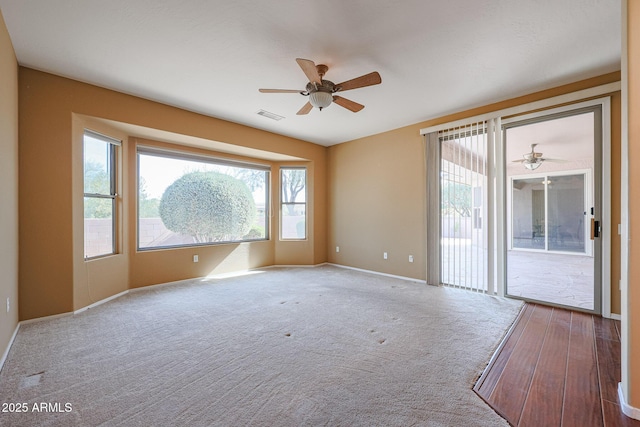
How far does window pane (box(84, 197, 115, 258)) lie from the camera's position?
3.48 meters

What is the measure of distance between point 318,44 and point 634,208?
2604 millimetres

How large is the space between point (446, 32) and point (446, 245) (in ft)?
10.1

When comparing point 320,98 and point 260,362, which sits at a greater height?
point 320,98

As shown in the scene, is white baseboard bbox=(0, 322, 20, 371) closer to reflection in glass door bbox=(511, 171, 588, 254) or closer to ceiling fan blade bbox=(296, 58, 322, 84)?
ceiling fan blade bbox=(296, 58, 322, 84)

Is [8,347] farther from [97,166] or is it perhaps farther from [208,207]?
[208,207]

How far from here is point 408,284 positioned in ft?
14.7

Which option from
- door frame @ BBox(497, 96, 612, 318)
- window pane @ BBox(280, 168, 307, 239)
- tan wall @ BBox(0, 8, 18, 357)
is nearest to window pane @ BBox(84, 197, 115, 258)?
tan wall @ BBox(0, 8, 18, 357)

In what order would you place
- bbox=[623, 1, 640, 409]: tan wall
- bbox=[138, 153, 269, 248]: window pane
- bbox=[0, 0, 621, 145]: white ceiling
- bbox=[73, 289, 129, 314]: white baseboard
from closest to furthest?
bbox=[623, 1, 640, 409]: tan wall < bbox=[0, 0, 621, 145]: white ceiling < bbox=[73, 289, 129, 314]: white baseboard < bbox=[138, 153, 269, 248]: window pane

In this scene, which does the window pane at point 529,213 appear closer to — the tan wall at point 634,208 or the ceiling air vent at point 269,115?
the tan wall at point 634,208

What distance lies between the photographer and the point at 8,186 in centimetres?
245

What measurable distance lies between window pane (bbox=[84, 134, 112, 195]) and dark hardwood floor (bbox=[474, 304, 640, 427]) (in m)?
4.76

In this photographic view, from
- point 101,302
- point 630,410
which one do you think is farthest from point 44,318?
point 630,410

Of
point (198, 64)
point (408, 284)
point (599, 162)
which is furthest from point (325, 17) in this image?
point (408, 284)

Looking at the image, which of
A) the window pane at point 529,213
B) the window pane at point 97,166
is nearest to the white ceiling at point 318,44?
the window pane at point 97,166
